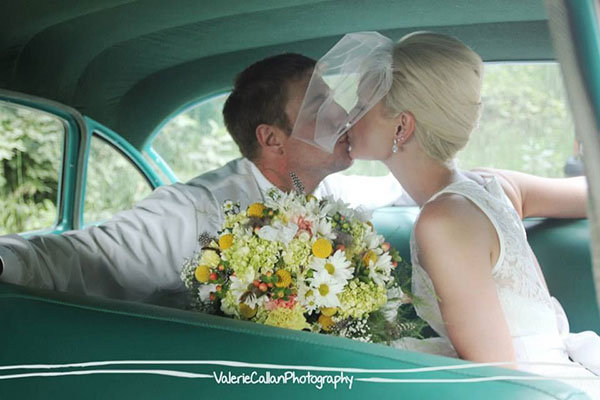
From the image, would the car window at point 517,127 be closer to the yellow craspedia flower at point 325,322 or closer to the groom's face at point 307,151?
the groom's face at point 307,151

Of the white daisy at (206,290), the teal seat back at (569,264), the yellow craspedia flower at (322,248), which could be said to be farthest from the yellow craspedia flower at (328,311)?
the teal seat back at (569,264)

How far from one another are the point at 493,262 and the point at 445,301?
205 mm

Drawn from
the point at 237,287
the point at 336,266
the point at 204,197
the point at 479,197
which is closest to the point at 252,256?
the point at 237,287

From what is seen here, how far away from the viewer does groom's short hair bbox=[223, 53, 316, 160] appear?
6.21 ft

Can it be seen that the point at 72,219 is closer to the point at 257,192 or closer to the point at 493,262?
the point at 257,192

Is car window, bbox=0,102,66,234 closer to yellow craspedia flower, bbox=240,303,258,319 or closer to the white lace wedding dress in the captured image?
yellow craspedia flower, bbox=240,303,258,319

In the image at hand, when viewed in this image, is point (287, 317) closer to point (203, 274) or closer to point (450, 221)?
point (203, 274)

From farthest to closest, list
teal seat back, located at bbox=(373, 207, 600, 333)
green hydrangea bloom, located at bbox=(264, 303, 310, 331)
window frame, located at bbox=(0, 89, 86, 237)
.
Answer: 1. teal seat back, located at bbox=(373, 207, 600, 333)
2. window frame, located at bbox=(0, 89, 86, 237)
3. green hydrangea bloom, located at bbox=(264, 303, 310, 331)

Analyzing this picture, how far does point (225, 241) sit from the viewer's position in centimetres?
159

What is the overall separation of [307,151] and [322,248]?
46 cm

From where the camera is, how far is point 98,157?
195cm

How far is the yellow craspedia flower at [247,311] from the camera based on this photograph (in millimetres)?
1543

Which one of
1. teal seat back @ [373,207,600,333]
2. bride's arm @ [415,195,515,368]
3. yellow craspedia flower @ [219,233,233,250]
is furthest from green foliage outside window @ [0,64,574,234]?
teal seat back @ [373,207,600,333]

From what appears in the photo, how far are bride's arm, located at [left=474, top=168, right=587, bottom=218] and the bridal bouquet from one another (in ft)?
2.48
